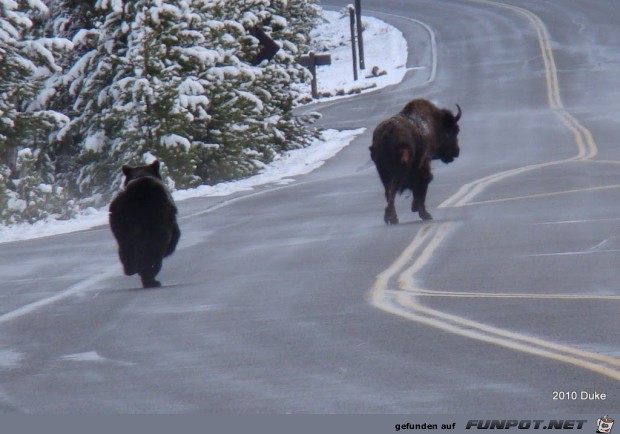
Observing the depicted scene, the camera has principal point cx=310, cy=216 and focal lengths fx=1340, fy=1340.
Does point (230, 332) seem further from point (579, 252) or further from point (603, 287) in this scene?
point (579, 252)

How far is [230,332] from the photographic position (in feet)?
33.5

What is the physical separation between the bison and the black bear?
555 centimetres

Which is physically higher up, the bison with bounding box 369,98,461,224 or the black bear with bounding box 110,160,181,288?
the black bear with bounding box 110,160,181,288

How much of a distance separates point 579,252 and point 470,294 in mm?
2928

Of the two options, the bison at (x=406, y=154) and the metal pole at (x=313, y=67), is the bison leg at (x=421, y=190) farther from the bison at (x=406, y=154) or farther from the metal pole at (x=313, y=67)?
the metal pole at (x=313, y=67)

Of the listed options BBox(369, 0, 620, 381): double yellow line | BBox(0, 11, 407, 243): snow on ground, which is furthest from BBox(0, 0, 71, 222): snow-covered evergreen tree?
BBox(369, 0, 620, 381): double yellow line

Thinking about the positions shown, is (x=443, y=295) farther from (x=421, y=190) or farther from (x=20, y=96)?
(x=20, y=96)

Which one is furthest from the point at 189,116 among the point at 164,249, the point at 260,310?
the point at 260,310

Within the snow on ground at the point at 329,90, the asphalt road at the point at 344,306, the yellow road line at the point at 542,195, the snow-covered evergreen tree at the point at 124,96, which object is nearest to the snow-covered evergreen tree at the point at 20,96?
the snow-covered evergreen tree at the point at 124,96

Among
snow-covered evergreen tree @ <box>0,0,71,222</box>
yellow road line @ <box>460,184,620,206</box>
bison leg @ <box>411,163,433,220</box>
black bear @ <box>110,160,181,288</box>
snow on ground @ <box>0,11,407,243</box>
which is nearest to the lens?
black bear @ <box>110,160,181,288</box>

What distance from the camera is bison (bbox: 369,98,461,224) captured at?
18.2 metres

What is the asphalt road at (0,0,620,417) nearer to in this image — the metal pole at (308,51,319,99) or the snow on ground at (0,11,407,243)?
the snow on ground at (0,11,407,243)

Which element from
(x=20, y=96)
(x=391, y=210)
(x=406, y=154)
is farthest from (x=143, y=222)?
(x=20, y=96)

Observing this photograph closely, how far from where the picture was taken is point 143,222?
1294 cm
